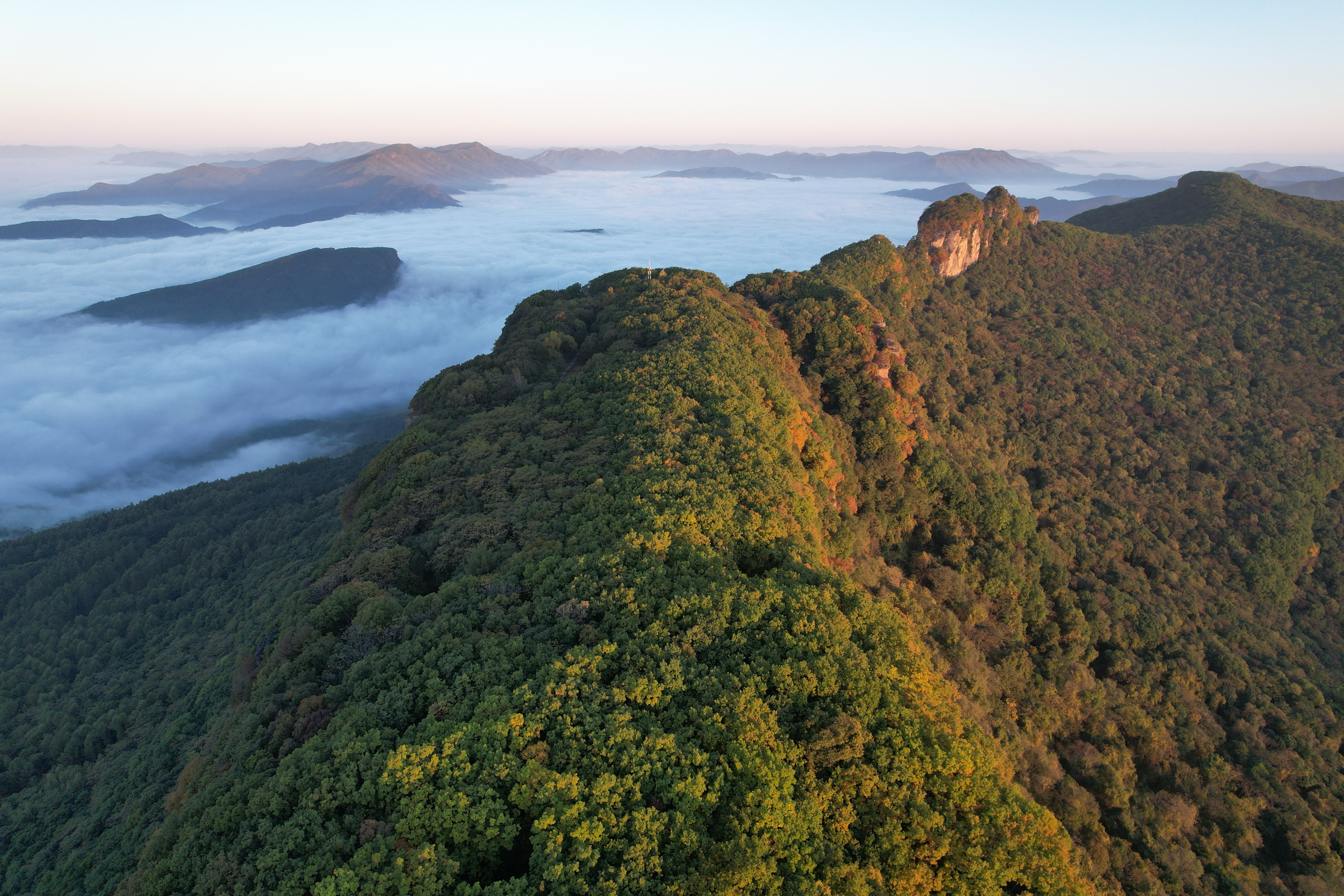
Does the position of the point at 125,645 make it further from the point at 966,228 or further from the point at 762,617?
the point at 966,228

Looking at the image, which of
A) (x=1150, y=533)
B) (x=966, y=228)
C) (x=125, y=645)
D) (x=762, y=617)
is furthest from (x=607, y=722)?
(x=966, y=228)

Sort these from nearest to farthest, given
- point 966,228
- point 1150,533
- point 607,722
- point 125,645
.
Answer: point 607,722, point 1150,533, point 125,645, point 966,228

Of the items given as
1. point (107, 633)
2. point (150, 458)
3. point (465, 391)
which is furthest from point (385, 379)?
point (465, 391)

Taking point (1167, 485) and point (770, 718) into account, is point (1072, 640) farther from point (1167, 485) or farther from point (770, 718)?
point (770, 718)

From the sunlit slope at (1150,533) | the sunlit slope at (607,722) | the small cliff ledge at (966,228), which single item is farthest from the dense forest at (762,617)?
the small cliff ledge at (966,228)

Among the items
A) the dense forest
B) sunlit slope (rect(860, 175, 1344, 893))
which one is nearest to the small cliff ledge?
the dense forest

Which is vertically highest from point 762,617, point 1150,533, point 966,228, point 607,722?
point 966,228

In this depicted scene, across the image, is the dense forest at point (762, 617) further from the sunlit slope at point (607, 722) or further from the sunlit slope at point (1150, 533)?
the sunlit slope at point (1150, 533)
